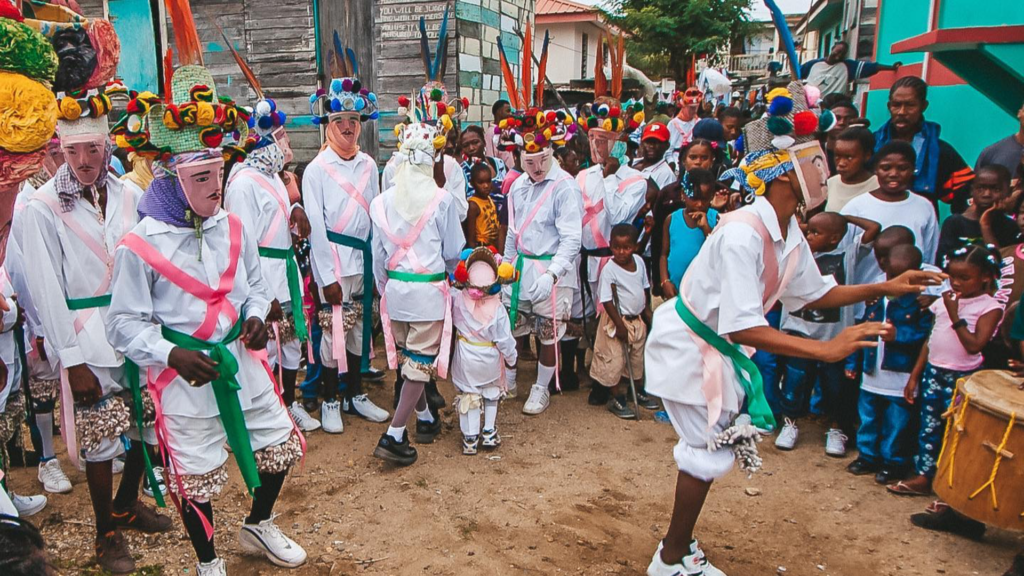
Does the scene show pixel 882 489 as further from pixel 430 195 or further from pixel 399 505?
pixel 430 195

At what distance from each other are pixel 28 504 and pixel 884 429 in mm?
5235

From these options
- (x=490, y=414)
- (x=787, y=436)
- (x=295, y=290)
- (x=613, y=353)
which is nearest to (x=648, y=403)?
(x=613, y=353)

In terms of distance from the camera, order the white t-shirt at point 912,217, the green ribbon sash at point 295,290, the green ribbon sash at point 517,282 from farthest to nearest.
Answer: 1. the green ribbon sash at point 517,282
2. the green ribbon sash at point 295,290
3. the white t-shirt at point 912,217

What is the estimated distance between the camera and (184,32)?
3551mm

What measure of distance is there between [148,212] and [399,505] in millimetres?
2226

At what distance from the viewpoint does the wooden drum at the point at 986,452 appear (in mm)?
3227

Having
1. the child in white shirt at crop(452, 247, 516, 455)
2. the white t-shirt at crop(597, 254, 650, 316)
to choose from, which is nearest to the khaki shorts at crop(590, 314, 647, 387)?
the white t-shirt at crop(597, 254, 650, 316)

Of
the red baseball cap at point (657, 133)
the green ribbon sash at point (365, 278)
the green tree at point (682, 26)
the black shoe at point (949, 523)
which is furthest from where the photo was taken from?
the green tree at point (682, 26)

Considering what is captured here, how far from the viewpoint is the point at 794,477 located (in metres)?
4.71

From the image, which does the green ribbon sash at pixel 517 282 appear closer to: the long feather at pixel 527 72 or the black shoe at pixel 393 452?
the black shoe at pixel 393 452

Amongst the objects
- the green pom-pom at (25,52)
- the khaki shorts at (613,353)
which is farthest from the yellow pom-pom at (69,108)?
the khaki shorts at (613,353)

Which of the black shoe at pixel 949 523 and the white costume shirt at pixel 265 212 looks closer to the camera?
the black shoe at pixel 949 523

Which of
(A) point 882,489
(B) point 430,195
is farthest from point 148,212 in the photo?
(A) point 882,489

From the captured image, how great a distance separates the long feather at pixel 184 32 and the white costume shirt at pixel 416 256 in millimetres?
1669
